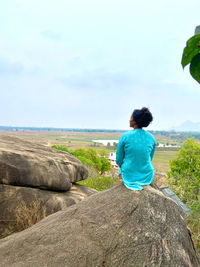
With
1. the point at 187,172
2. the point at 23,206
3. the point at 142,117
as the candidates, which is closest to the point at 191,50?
the point at 142,117

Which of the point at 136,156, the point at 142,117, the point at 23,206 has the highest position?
the point at 142,117

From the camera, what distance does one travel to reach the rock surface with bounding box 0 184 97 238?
8609 mm

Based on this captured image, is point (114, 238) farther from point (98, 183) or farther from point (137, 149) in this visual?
point (98, 183)

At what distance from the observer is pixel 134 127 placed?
15.5ft

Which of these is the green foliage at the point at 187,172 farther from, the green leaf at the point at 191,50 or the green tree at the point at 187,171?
the green leaf at the point at 191,50

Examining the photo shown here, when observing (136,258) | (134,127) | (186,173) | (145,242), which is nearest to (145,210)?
(145,242)

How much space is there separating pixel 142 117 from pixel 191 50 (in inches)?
139

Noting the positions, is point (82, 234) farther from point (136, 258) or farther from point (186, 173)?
point (186, 173)

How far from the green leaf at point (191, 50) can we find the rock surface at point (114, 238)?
3858mm

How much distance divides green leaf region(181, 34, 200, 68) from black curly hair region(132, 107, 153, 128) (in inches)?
137

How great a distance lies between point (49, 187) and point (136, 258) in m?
6.75

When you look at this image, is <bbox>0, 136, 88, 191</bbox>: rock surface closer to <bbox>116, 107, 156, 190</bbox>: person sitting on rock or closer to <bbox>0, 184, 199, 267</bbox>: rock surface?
<bbox>0, 184, 199, 267</bbox>: rock surface

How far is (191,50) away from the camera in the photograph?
1036mm

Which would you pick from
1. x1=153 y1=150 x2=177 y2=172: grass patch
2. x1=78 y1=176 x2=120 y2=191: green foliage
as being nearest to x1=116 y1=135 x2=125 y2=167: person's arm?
x1=78 y1=176 x2=120 y2=191: green foliage
